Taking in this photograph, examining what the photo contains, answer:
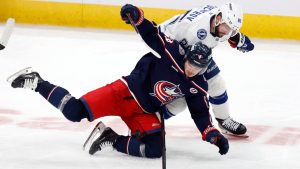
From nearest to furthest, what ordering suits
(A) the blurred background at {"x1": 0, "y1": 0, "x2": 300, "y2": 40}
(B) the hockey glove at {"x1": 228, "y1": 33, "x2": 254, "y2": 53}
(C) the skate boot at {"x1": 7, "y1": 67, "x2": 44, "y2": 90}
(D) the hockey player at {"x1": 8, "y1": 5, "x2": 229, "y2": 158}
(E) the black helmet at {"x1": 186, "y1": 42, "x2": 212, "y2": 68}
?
1. (E) the black helmet at {"x1": 186, "y1": 42, "x2": 212, "y2": 68}
2. (D) the hockey player at {"x1": 8, "y1": 5, "x2": 229, "y2": 158}
3. (C) the skate boot at {"x1": 7, "y1": 67, "x2": 44, "y2": 90}
4. (B) the hockey glove at {"x1": 228, "y1": 33, "x2": 254, "y2": 53}
5. (A) the blurred background at {"x1": 0, "y1": 0, "x2": 300, "y2": 40}

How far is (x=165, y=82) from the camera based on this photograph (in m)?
3.44

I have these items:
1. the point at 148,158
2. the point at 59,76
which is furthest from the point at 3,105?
the point at 148,158

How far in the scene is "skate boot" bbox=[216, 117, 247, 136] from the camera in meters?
3.85

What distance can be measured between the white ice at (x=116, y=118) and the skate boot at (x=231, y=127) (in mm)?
45

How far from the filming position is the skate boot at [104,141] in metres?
3.41

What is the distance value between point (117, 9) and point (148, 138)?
11.9 ft

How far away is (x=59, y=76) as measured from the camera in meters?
5.13

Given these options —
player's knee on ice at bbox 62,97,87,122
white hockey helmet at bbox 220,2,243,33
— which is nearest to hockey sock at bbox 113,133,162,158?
player's knee on ice at bbox 62,97,87,122

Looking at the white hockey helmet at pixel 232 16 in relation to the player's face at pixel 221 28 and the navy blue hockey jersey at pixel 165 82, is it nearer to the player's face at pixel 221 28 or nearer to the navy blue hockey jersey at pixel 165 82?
the player's face at pixel 221 28

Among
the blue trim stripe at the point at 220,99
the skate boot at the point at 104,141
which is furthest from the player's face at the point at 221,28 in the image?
the skate boot at the point at 104,141

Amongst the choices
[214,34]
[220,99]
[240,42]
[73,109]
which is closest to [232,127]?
[220,99]

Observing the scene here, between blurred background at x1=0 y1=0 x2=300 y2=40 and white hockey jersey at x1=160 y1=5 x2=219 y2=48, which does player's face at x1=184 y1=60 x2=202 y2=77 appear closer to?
white hockey jersey at x1=160 y1=5 x2=219 y2=48

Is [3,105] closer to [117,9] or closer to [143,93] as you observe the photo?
[143,93]

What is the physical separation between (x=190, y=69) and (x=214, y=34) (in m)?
0.30
